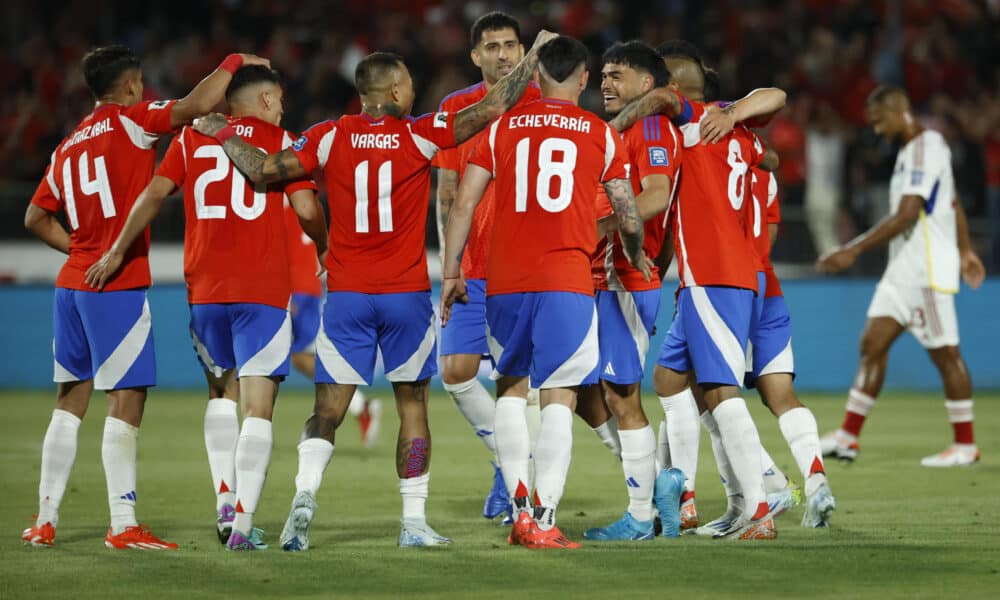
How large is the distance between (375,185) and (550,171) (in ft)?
2.88

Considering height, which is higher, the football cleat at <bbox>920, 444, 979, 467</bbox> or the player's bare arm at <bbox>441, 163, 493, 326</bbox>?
the player's bare arm at <bbox>441, 163, 493, 326</bbox>

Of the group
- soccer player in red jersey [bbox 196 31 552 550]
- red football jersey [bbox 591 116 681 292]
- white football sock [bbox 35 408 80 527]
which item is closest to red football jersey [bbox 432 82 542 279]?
red football jersey [bbox 591 116 681 292]

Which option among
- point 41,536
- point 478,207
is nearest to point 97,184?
point 41,536

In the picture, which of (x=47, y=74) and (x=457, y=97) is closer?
(x=457, y=97)

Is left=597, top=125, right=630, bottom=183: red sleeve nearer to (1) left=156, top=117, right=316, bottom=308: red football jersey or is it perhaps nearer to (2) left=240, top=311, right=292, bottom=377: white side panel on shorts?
(1) left=156, top=117, right=316, bottom=308: red football jersey

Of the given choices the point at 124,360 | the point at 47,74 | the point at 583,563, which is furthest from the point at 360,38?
the point at 583,563

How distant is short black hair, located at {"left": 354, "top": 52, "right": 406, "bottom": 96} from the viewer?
23.5 ft

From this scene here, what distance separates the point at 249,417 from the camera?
7.18 meters

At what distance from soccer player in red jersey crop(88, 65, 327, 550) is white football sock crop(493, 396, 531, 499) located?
114 centimetres

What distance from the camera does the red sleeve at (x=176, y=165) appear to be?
725 cm

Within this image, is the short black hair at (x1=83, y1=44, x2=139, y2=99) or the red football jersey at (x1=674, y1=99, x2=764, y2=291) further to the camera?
the short black hair at (x1=83, y1=44, x2=139, y2=99)

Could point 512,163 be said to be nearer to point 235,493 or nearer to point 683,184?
point 683,184

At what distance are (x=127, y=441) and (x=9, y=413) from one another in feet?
25.0

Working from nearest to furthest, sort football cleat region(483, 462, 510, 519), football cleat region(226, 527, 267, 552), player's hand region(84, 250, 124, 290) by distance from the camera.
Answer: football cleat region(226, 527, 267, 552)
player's hand region(84, 250, 124, 290)
football cleat region(483, 462, 510, 519)
